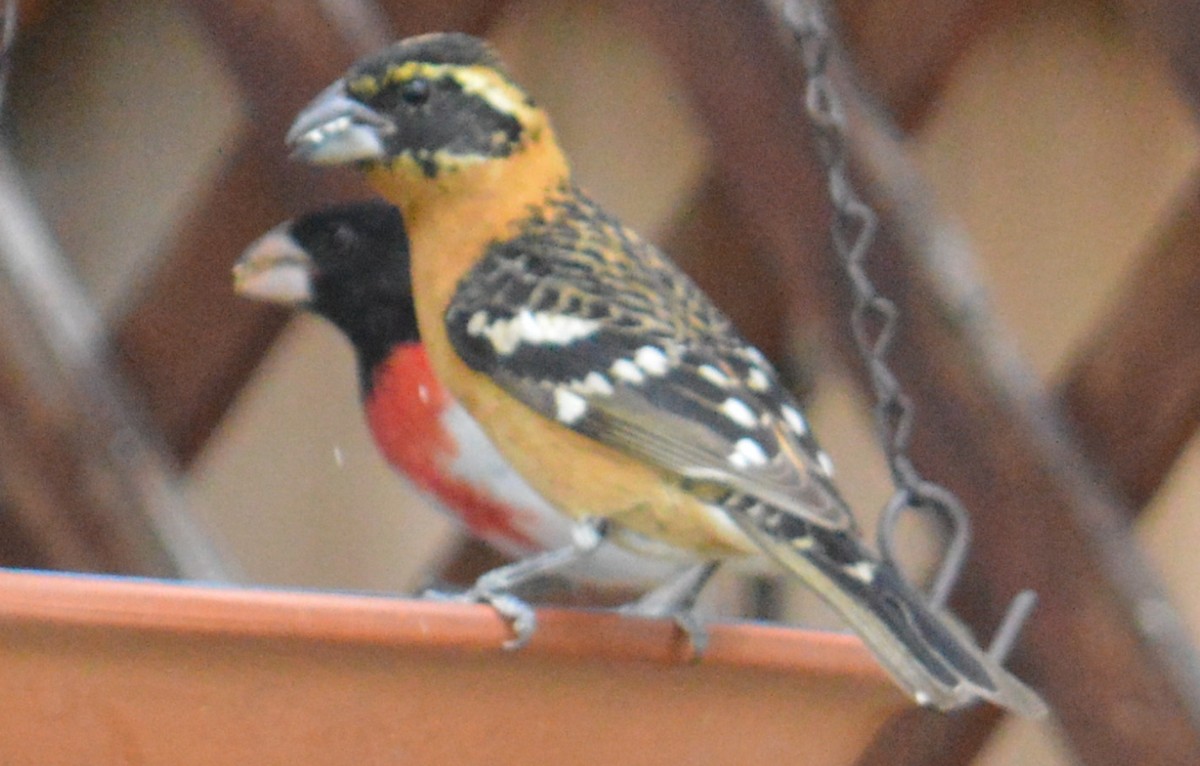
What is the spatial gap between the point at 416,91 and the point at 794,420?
23 cm

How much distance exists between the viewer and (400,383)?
987mm

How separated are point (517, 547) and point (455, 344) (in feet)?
0.69

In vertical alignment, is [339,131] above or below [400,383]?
above

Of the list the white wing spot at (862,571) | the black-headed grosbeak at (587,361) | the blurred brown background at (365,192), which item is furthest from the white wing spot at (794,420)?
the blurred brown background at (365,192)

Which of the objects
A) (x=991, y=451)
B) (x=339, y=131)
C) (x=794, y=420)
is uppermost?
(x=339, y=131)

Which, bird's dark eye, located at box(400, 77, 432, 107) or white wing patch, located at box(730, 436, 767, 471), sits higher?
bird's dark eye, located at box(400, 77, 432, 107)

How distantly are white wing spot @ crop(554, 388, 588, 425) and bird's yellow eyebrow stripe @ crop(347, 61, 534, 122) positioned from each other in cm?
16

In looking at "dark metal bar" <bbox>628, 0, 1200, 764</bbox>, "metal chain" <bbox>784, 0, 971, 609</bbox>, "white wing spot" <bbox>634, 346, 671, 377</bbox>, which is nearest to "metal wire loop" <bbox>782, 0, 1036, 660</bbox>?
"metal chain" <bbox>784, 0, 971, 609</bbox>

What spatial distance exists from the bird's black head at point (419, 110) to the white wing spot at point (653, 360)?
0.13 meters

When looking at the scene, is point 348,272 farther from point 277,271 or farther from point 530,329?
point 530,329

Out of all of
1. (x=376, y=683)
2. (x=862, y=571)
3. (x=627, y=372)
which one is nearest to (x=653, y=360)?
(x=627, y=372)

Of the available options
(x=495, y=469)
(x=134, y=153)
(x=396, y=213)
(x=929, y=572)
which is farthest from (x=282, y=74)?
(x=929, y=572)

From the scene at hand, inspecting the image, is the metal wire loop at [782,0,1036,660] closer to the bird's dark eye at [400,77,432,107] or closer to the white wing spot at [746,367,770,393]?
the white wing spot at [746,367,770,393]

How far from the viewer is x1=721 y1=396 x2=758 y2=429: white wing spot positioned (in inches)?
28.8
